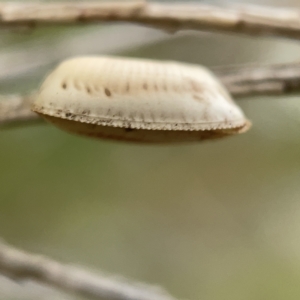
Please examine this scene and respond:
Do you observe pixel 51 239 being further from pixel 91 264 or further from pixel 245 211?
pixel 245 211

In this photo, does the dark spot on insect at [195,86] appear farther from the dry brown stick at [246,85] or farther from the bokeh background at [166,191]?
the bokeh background at [166,191]

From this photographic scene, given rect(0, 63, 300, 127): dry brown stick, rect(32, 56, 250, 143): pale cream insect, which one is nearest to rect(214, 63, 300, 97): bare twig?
rect(0, 63, 300, 127): dry brown stick

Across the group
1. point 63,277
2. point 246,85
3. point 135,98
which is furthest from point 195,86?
point 63,277

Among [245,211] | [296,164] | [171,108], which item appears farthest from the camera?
[245,211]

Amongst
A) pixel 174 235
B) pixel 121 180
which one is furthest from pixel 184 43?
pixel 174 235

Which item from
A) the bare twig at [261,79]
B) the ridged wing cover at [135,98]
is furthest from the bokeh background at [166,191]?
the ridged wing cover at [135,98]

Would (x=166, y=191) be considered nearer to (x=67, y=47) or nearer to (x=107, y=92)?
(x=67, y=47)

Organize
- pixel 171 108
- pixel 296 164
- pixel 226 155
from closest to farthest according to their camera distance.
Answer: pixel 171 108 → pixel 296 164 → pixel 226 155
